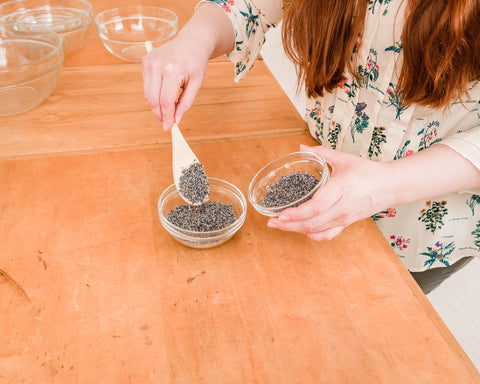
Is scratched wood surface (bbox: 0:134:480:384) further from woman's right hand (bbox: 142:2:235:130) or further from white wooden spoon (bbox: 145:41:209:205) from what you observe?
woman's right hand (bbox: 142:2:235:130)

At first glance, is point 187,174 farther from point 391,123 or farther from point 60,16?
point 60,16

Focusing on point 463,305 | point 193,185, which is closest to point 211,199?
point 193,185

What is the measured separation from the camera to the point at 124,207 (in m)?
0.89

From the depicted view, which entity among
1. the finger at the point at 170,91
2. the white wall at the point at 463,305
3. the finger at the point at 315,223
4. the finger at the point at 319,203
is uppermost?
the finger at the point at 170,91

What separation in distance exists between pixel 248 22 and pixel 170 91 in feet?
1.10

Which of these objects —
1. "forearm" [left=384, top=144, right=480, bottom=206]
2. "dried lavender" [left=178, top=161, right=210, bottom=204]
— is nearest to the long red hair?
"forearm" [left=384, top=144, right=480, bottom=206]

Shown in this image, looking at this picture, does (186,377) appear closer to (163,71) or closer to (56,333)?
(56,333)

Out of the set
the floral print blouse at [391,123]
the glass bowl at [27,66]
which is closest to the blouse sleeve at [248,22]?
the floral print blouse at [391,123]

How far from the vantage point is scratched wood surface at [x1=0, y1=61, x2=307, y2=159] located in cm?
104

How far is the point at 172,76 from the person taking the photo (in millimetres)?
884

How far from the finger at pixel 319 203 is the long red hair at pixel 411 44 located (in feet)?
0.93

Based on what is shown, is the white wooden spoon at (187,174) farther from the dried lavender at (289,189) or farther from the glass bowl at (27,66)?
the glass bowl at (27,66)

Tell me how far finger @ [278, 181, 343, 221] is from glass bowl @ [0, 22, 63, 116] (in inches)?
30.9

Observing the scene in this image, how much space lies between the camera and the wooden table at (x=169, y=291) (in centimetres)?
65
